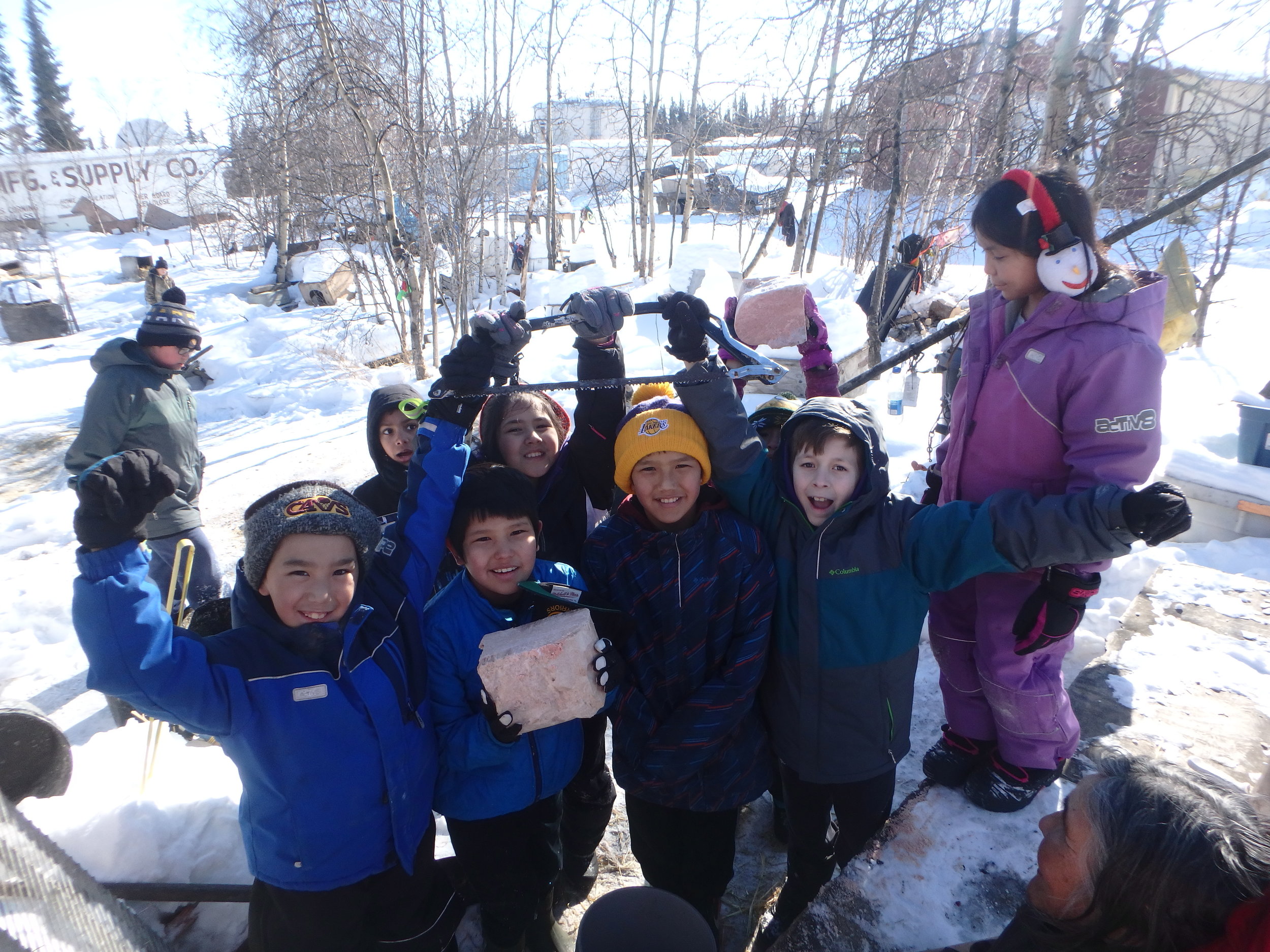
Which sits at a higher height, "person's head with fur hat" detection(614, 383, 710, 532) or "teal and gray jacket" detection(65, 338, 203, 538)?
"person's head with fur hat" detection(614, 383, 710, 532)

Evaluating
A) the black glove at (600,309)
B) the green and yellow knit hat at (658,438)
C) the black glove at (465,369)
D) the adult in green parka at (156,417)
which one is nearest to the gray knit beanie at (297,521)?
the black glove at (465,369)

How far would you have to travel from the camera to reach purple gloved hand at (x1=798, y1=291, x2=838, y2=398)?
279 cm

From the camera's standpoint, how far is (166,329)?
148 inches

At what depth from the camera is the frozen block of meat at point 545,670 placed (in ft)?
5.64

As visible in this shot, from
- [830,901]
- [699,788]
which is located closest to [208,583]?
[699,788]

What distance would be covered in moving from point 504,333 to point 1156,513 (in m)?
1.82

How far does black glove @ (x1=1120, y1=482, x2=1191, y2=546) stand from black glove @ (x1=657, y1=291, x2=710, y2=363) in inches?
48.7

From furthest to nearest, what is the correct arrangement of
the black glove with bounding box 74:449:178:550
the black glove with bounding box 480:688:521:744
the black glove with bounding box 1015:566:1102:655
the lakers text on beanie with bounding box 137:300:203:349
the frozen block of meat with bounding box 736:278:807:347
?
the frozen block of meat with bounding box 736:278:807:347
the lakers text on beanie with bounding box 137:300:203:349
the black glove with bounding box 1015:566:1102:655
the black glove with bounding box 480:688:521:744
the black glove with bounding box 74:449:178:550

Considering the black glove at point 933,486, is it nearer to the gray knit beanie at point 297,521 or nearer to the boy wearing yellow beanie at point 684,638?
the boy wearing yellow beanie at point 684,638

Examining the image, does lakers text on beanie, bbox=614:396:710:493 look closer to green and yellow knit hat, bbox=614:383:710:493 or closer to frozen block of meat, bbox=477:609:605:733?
green and yellow knit hat, bbox=614:383:710:493

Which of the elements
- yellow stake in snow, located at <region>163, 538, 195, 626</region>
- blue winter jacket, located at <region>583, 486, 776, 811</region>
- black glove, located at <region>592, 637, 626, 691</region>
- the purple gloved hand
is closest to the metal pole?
the purple gloved hand

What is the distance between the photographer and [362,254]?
1680 centimetres

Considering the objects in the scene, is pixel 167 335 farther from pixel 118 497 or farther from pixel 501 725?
pixel 501 725

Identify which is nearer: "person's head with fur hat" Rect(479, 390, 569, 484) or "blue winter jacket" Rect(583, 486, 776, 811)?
"blue winter jacket" Rect(583, 486, 776, 811)
